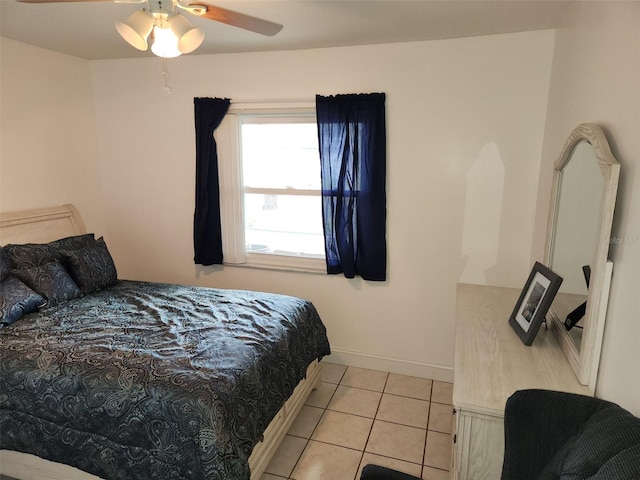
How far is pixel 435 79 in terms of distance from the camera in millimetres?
2768

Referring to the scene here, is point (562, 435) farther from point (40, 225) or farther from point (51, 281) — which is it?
point (40, 225)

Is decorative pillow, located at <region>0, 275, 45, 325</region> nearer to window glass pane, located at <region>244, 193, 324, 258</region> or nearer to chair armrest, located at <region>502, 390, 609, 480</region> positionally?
window glass pane, located at <region>244, 193, 324, 258</region>

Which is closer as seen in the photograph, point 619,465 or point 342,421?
point 619,465

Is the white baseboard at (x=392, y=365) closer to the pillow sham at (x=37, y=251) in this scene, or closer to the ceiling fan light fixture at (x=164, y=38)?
the pillow sham at (x=37, y=251)

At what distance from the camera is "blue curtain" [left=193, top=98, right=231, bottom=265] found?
3244 mm

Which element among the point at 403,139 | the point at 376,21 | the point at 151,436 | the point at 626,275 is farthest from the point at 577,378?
the point at 376,21

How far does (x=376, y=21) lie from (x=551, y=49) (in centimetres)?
110

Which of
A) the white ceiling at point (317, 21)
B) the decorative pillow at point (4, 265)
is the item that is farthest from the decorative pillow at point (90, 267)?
the white ceiling at point (317, 21)

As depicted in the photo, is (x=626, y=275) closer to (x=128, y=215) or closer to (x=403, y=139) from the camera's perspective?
(x=403, y=139)

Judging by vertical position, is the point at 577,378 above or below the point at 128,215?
below

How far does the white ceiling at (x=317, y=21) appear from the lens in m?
2.14

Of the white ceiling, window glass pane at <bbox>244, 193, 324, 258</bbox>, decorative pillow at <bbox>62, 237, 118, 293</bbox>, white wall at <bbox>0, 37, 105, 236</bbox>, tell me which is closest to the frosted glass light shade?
the white ceiling

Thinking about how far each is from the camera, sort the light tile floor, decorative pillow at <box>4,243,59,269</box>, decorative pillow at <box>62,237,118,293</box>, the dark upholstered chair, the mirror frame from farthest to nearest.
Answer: decorative pillow at <box>62,237,118,293</box> < decorative pillow at <box>4,243,59,269</box> < the light tile floor < the mirror frame < the dark upholstered chair

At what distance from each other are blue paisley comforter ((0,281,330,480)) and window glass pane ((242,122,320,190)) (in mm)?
1268
